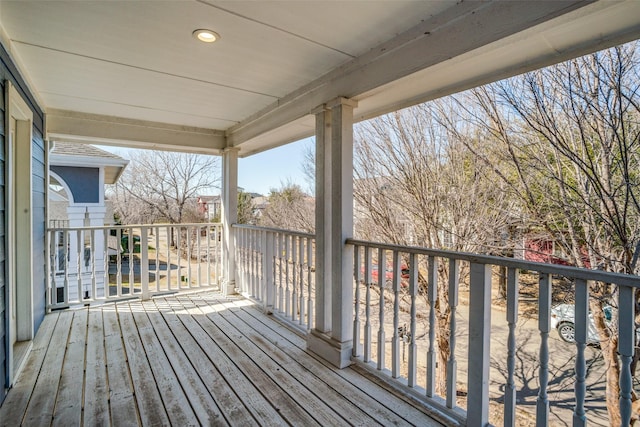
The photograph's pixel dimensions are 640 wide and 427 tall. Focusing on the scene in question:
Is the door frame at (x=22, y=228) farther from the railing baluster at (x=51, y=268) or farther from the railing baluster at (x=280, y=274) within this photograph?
the railing baluster at (x=280, y=274)

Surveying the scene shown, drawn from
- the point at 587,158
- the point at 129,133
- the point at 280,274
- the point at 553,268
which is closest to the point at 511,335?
the point at 553,268

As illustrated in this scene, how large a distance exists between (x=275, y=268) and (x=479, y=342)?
2347 mm

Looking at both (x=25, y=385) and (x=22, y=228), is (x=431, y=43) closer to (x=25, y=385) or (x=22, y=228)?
(x=25, y=385)

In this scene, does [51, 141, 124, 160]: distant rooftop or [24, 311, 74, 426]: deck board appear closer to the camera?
[24, 311, 74, 426]: deck board

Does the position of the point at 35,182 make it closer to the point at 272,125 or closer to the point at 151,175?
the point at 272,125

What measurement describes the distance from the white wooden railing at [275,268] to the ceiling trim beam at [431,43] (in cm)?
127

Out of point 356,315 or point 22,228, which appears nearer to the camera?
point 356,315

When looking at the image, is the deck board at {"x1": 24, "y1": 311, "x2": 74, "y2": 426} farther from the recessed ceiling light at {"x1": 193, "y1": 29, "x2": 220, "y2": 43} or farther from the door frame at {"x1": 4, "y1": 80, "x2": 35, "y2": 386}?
the recessed ceiling light at {"x1": 193, "y1": 29, "x2": 220, "y2": 43}

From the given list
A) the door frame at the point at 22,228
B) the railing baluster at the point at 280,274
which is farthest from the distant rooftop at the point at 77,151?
the railing baluster at the point at 280,274

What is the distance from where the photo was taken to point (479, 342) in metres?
1.66

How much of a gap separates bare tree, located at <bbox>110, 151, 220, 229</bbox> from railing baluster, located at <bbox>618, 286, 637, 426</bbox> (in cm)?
1238

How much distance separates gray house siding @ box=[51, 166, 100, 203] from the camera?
5.93 m

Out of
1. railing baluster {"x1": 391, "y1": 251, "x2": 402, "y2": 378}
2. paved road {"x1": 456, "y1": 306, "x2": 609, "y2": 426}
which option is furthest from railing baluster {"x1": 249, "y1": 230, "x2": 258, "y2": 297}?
paved road {"x1": 456, "y1": 306, "x2": 609, "y2": 426}

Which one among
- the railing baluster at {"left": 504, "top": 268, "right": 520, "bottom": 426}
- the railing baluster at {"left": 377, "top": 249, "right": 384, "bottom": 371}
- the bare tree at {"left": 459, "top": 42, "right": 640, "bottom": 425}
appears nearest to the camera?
the railing baluster at {"left": 504, "top": 268, "right": 520, "bottom": 426}
